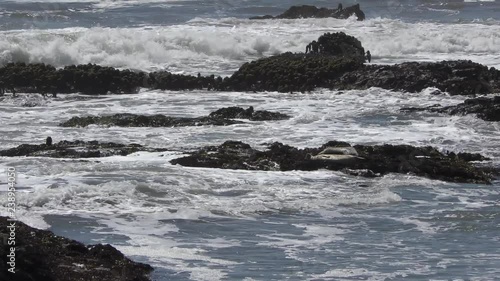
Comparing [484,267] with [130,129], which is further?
[130,129]

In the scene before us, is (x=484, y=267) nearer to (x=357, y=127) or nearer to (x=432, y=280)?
(x=432, y=280)

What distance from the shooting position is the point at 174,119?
2330cm

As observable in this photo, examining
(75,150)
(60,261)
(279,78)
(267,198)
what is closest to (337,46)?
(279,78)

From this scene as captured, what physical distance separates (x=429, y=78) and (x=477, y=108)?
4199mm

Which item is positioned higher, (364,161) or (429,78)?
(429,78)

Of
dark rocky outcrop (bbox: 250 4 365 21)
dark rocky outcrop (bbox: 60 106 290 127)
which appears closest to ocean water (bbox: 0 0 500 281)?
dark rocky outcrop (bbox: 60 106 290 127)

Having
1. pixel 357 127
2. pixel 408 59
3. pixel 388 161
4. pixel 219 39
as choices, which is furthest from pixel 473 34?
pixel 388 161

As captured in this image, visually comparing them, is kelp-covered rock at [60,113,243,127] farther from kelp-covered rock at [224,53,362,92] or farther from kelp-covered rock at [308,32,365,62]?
kelp-covered rock at [308,32,365,62]

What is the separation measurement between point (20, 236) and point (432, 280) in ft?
14.0

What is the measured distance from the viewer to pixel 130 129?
892 inches

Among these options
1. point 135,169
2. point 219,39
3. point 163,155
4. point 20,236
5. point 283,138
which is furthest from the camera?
point 219,39

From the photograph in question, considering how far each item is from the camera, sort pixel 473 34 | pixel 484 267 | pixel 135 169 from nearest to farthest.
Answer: pixel 484 267
pixel 135 169
pixel 473 34

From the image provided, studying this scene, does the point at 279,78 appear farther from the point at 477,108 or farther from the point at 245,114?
the point at 477,108

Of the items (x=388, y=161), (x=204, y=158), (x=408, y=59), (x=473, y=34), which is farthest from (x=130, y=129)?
(x=473, y=34)
